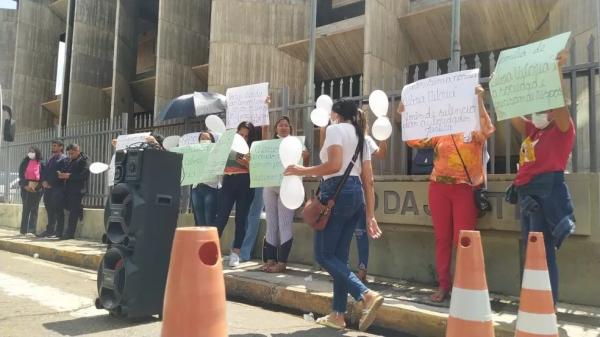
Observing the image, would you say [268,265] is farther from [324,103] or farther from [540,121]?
[540,121]

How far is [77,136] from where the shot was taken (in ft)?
35.2

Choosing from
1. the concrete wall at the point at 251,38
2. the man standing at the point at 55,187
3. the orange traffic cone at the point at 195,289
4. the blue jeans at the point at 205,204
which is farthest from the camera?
the concrete wall at the point at 251,38

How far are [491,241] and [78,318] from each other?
153 inches

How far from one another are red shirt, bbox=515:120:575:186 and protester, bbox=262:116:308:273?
8.84 ft

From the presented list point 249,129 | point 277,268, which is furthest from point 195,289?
point 249,129

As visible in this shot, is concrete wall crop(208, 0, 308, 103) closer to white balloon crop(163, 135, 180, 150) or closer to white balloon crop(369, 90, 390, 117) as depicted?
white balloon crop(163, 135, 180, 150)

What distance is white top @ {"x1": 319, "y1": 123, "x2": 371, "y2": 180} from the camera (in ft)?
13.1

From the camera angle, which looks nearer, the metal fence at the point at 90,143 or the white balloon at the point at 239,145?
the white balloon at the point at 239,145

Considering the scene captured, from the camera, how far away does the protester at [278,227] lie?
6.07 metres

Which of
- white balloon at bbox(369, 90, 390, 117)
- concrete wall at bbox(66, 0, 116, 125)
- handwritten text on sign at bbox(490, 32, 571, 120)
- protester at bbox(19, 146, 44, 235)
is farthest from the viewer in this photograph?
concrete wall at bbox(66, 0, 116, 125)

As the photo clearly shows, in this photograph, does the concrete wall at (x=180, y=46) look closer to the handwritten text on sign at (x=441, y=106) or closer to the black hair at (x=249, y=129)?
the black hair at (x=249, y=129)

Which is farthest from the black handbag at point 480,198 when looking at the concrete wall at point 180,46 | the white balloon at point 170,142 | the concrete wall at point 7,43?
the concrete wall at point 7,43

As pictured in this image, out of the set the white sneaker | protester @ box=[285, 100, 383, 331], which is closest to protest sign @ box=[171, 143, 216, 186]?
the white sneaker

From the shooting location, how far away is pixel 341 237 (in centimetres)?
410
